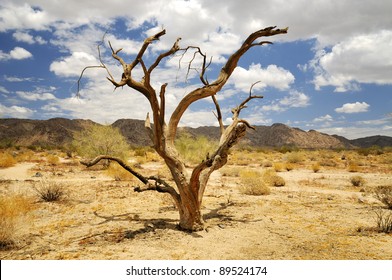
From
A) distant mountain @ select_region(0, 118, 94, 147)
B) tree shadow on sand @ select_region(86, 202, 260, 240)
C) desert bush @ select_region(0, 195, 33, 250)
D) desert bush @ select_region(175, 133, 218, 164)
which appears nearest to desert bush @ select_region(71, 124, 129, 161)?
desert bush @ select_region(175, 133, 218, 164)

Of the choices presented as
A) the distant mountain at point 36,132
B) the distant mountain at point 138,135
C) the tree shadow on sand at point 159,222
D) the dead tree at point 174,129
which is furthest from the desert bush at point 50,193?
the distant mountain at point 36,132

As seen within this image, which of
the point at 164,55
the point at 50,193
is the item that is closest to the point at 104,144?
the point at 50,193

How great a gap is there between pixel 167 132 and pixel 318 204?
639cm

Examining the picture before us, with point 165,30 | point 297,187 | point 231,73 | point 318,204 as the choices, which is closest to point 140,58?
point 165,30

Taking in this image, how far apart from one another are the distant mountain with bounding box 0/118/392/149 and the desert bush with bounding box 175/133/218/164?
59438mm

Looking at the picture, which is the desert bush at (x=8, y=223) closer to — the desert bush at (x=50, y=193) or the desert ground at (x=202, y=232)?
the desert ground at (x=202, y=232)

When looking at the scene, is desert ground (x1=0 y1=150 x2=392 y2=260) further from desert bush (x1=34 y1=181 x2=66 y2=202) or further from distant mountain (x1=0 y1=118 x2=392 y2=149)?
distant mountain (x1=0 y1=118 x2=392 y2=149)

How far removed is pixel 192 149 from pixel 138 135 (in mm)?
90563

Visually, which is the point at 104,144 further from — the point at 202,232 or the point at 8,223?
the point at 202,232

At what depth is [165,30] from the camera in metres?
6.31

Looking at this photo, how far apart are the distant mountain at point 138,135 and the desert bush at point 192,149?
59438mm

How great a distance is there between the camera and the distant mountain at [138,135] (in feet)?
323

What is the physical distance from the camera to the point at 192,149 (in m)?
28.1

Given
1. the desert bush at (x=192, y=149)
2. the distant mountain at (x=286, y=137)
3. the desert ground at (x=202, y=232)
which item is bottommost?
the desert ground at (x=202, y=232)
